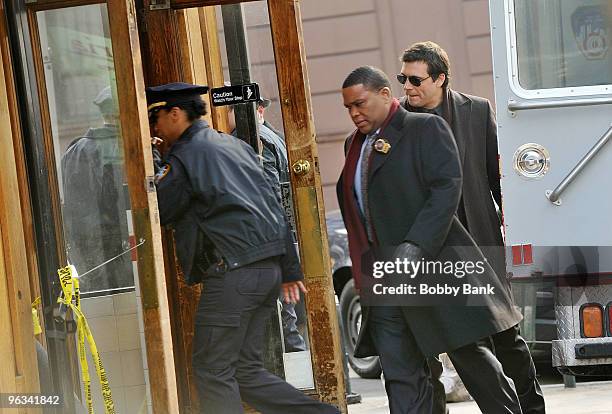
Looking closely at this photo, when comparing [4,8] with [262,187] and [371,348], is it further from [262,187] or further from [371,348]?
[371,348]

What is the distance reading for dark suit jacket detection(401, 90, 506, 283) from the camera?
7.41 metres

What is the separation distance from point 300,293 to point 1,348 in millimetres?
1576

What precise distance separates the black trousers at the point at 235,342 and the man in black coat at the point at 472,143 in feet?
3.85

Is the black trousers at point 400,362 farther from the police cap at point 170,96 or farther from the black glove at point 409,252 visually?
the police cap at point 170,96

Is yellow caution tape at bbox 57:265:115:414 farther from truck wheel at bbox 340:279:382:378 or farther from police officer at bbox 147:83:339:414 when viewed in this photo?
truck wheel at bbox 340:279:382:378

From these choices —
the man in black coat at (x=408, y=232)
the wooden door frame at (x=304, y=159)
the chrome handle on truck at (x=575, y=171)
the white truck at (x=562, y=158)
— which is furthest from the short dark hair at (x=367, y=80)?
the chrome handle on truck at (x=575, y=171)

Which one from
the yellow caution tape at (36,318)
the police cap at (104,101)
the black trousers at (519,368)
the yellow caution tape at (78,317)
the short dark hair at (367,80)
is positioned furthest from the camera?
the police cap at (104,101)

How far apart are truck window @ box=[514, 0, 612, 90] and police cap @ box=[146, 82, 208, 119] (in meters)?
1.61

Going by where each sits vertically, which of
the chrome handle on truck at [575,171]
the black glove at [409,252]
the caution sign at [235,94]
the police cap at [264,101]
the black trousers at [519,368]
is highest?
the caution sign at [235,94]

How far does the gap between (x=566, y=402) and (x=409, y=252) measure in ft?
7.40

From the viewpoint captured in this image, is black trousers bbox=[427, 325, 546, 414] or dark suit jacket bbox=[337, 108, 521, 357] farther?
black trousers bbox=[427, 325, 546, 414]

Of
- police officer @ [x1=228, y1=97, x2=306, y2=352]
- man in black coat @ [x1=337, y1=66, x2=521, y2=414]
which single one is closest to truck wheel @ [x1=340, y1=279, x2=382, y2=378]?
police officer @ [x1=228, y1=97, x2=306, y2=352]

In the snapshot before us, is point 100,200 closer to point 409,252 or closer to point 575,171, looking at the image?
point 409,252

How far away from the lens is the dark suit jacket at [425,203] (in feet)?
22.2
